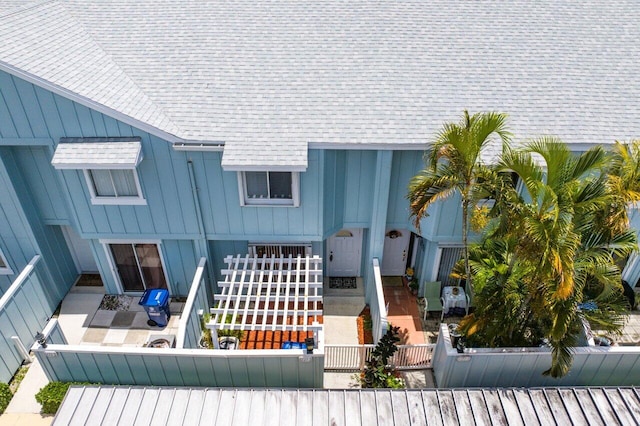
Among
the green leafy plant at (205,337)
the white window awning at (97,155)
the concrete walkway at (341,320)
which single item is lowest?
the concrete walkway at (341,320)

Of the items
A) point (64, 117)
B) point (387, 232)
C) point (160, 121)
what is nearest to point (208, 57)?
point (160, 121)

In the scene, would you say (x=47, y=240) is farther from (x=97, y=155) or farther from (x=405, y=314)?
(x=405, y=314)

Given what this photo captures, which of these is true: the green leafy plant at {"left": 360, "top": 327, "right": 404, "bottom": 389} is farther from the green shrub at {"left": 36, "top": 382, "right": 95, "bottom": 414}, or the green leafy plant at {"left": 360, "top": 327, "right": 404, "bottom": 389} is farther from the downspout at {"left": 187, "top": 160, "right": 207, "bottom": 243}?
the green shrub at {"left": 36, "top": 382, "right": 95, "bottom": 414}

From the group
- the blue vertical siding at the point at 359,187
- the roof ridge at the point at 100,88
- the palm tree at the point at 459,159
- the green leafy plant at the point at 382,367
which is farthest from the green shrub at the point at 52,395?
the palm tree at the point at 459,159

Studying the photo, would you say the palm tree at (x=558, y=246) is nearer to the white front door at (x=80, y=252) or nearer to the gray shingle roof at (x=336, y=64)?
the gray shingle roof at (x=336, y=64)

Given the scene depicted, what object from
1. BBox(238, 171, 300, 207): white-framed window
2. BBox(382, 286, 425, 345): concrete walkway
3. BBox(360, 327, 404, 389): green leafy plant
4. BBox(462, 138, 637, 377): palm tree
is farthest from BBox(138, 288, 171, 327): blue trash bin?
BBox(462, 138, 637, 377): palm tree

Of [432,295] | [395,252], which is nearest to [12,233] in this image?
→ [395,252]

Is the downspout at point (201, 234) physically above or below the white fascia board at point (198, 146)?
below

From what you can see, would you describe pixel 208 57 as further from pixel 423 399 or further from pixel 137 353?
pixel 423 399
